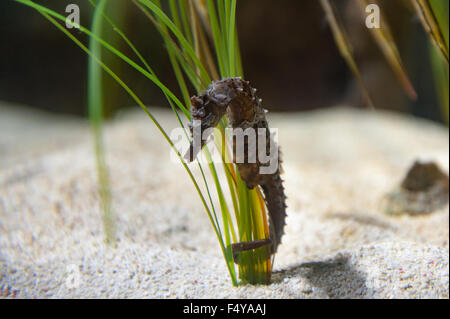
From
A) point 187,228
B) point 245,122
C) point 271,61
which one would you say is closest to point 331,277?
point 245,122

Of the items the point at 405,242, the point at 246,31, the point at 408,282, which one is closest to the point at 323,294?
the point at 408,282

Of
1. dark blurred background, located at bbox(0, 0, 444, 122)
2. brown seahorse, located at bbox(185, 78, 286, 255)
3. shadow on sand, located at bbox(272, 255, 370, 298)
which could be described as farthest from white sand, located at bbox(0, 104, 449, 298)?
dark blurred background, located at bbox(0, 0, 444, 122)

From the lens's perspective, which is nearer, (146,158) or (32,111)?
(146,158)

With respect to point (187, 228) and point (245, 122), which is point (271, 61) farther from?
point (245, 122)

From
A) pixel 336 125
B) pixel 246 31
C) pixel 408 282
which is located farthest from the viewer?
pixel 246 31

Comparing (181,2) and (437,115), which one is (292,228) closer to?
(181,2)
